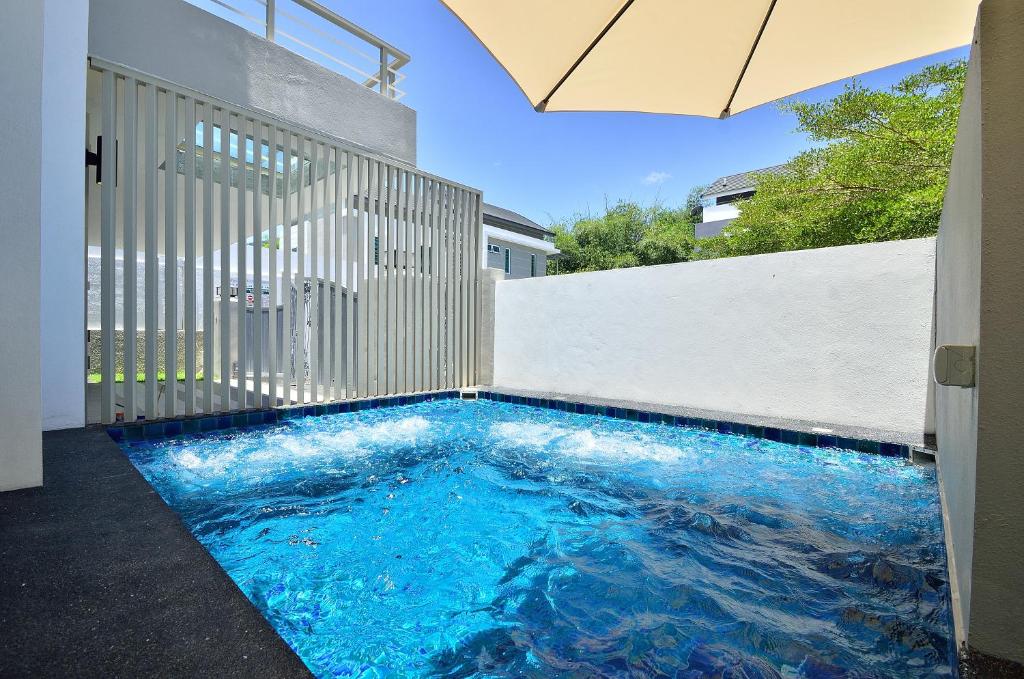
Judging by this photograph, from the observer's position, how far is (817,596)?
2.09 metres

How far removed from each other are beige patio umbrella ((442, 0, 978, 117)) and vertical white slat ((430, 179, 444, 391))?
4.27 meters

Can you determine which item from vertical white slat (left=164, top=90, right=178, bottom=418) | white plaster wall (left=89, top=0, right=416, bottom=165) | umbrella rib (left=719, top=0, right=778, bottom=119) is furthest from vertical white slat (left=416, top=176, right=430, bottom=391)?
umbrella rib (left=719, top=0, right=778, bottom=119)

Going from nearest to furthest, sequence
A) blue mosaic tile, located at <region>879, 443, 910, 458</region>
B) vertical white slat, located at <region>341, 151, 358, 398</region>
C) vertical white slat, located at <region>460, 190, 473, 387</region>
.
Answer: blue mosaic tile, located at <region>879, 443, 910, 458</region>
vertical white slat, located at <region>341, 151, 358, 398</region>
vertical white slat, located at <region>460, 190, 473, 387</region>

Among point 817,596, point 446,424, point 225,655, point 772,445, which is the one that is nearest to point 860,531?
point 817,596

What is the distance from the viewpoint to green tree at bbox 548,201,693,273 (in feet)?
78.8

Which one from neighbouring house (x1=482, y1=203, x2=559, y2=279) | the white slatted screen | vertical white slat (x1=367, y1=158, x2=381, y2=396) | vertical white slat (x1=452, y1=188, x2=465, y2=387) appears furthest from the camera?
neighbouring house (x1=482, y1=203, x2=559, y2=279)

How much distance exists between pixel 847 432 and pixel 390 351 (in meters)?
5.41

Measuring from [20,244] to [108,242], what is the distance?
2574mm

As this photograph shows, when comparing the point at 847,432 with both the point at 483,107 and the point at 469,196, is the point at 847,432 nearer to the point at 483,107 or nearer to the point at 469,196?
the point at 469,196

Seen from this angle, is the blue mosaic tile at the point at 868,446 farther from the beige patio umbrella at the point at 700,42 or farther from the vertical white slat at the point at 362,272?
the vertical white slat at the point at 362,272

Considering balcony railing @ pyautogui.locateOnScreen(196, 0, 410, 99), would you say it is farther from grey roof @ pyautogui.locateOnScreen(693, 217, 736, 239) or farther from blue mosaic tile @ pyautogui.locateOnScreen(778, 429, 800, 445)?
grey roof @ pyautogui.locateOnScreen(693, 217, 736, 239)

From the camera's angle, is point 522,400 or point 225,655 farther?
point 522,400

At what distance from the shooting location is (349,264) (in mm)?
6055

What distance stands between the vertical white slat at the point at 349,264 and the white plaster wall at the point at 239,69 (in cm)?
105
